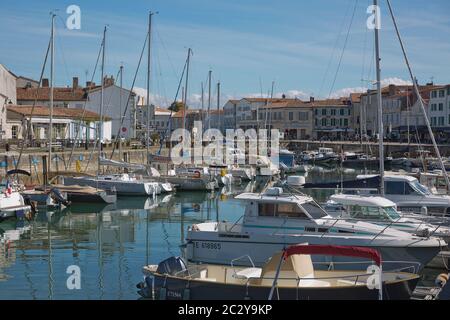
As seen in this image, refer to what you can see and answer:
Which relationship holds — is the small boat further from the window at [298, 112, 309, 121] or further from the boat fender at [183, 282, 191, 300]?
the window at [298, 112, 309, 121]

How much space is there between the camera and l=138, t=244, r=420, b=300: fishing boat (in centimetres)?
1595

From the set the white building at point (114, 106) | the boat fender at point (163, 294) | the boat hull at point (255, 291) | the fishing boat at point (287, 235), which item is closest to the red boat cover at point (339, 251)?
the boat hull at point (255, 291)

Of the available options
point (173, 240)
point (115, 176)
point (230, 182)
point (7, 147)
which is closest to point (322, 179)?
point (230, 182)

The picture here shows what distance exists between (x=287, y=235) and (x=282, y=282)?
5.38 meters

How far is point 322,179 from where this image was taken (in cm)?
6762

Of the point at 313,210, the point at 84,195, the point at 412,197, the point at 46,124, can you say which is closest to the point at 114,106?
the point at 46,124

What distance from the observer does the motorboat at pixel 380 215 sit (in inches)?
914

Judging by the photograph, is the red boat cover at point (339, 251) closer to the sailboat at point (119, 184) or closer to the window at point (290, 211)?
the window at point (290, 211)

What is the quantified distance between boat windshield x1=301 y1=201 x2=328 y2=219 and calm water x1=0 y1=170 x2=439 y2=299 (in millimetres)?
4107

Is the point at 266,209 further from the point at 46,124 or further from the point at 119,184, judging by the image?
the point at 46,124

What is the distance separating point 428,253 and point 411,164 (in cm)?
5962

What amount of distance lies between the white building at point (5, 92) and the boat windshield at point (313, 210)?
4287 cm

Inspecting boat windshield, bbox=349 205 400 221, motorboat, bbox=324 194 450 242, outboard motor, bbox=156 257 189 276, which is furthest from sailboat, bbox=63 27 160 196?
outboard motor, bbox=156 257 189 276
